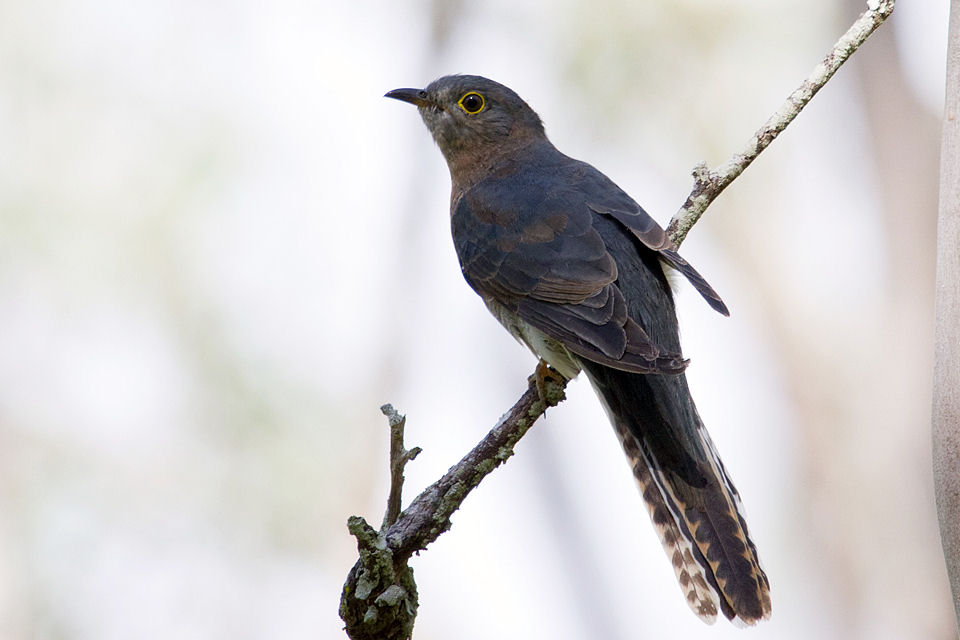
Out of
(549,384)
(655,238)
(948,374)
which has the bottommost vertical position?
(948,374)

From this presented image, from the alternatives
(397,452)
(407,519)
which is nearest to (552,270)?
(407,519)

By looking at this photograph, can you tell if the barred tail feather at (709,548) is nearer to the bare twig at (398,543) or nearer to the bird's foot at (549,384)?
the bird's foot at (549,384)

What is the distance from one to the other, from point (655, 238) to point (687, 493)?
125 cm

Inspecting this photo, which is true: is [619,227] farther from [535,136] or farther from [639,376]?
[535,136]

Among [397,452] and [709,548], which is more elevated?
[397,452]

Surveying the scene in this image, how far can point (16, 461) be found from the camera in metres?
10.1

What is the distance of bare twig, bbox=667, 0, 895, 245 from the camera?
4055mm

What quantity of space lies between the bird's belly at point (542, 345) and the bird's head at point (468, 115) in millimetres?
1510

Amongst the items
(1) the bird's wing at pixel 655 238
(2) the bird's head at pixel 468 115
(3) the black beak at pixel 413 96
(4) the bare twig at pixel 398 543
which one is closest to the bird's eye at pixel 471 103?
(2) the bird's head at pixel 468 115

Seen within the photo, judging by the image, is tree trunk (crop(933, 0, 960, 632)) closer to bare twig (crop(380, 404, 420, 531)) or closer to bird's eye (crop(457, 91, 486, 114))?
bare twig (crop(380, 404, 420, 531))

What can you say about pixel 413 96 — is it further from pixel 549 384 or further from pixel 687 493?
pixel 687 493

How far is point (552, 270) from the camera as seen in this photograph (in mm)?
4945

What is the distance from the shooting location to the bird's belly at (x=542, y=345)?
4.93m

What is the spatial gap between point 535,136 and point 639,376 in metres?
2.44
